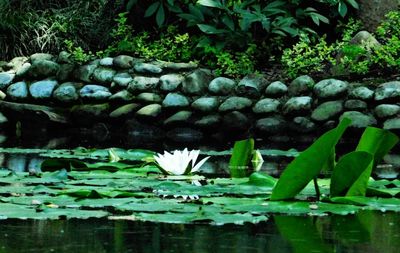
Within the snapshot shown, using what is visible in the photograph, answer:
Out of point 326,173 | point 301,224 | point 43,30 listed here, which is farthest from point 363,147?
point 43,30

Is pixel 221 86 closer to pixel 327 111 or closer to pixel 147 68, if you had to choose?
pixel 147 68

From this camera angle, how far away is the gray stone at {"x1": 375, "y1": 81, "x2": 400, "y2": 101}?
27.7ft

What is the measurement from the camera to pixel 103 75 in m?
9.72

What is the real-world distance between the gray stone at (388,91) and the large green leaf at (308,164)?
16.7ft

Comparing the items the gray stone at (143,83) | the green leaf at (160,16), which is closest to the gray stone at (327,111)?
the gray stone at (143,83)

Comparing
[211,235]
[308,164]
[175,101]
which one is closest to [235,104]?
[175,101]

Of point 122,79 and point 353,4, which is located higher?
point 353,4

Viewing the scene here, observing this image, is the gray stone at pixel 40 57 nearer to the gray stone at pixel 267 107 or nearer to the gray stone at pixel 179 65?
the gray stone at pixel 179 65

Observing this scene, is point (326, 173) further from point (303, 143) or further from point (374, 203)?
point (303, 143)

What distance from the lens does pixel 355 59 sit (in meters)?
8.98

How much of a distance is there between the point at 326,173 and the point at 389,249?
2.21m

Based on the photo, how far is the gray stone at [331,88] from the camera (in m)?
8.66

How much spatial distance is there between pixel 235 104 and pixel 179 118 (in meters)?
0.54

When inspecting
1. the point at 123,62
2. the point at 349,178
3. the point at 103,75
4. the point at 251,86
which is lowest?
the point at 349,178
